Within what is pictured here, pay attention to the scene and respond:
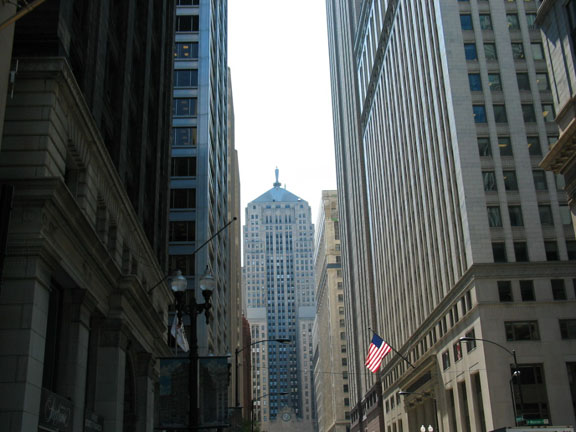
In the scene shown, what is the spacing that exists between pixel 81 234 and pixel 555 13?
2657cm

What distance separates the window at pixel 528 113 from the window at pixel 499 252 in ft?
41.8

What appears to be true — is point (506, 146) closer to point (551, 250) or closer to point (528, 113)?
point (528, 113)

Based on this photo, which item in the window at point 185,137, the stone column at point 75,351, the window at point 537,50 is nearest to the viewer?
the stone column at point 75,351

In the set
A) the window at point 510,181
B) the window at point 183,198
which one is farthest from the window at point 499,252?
the window at point 183,198

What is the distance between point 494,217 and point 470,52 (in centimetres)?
1686

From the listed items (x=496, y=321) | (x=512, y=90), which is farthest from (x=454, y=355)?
(x=512, y=90)

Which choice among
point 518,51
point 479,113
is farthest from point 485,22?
point 479,113

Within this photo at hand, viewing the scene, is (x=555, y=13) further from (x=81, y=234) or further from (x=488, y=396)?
(x=488, y=396)

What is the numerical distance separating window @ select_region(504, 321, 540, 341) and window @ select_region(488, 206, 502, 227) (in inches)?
350

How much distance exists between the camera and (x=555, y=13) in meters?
35.8

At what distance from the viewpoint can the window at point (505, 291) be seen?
5803 cm

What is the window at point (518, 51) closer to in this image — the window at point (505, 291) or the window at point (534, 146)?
the window at point (534, 146)

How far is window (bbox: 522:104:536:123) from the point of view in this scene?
64.3 metres

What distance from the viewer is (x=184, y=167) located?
74875 millimetres
